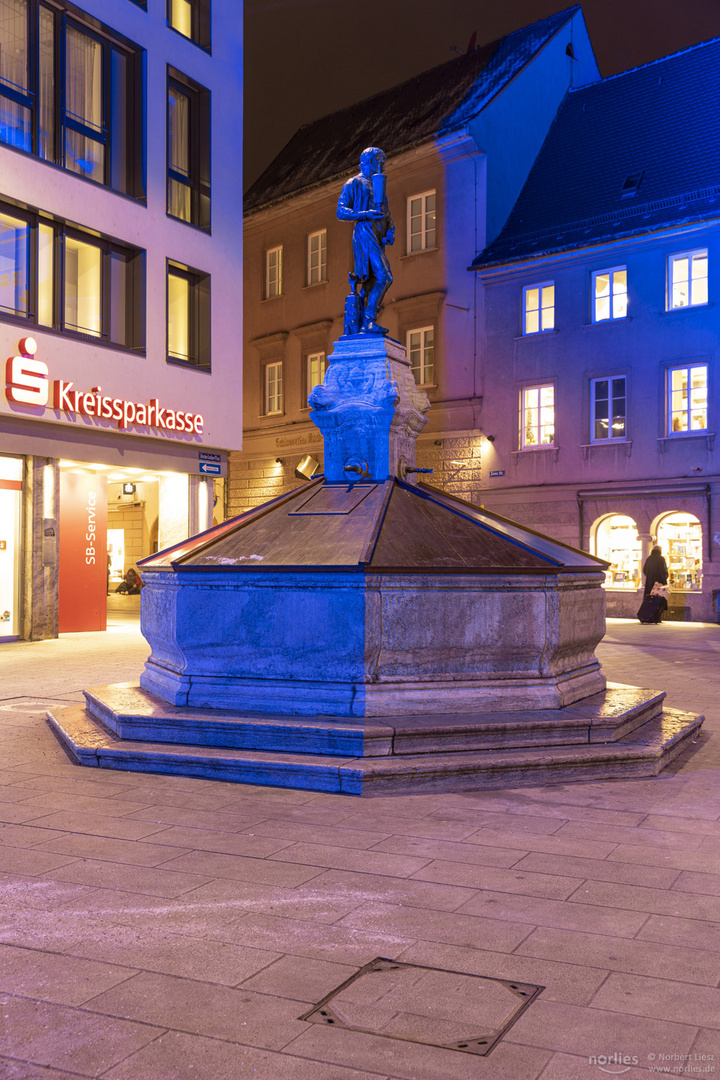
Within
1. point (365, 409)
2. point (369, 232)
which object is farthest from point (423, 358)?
point (365, 409)

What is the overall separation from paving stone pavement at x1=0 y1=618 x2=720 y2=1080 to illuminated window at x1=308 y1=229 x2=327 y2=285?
26587 millimetres

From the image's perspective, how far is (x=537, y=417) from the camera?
26578 mm

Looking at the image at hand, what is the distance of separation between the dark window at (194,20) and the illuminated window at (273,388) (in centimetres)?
1244

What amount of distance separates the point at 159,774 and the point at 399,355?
5.12 metres

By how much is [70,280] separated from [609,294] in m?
13.3

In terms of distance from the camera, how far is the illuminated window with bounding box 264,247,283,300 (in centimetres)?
3334

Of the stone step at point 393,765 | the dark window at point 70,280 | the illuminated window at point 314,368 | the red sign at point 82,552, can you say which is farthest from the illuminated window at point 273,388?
the stone step at point 393,765

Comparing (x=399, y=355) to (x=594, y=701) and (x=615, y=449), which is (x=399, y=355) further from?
(x=615, y=449)

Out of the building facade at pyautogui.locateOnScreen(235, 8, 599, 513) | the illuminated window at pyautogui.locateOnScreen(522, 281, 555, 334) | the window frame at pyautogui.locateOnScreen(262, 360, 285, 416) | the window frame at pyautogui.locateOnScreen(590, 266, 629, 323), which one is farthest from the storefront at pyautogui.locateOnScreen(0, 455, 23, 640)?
the window frame at pyautogui.locateOnScreen(262, 360, 285, 416)

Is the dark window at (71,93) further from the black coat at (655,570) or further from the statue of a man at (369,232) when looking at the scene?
the black coat at (655,570)

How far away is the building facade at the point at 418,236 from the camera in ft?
91.5

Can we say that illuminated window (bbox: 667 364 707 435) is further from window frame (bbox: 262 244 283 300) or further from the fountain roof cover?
the fountain roof cover

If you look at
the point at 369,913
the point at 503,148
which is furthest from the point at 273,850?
the point at 503,148

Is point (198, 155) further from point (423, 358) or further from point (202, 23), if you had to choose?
point (423, 358)
